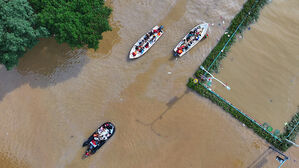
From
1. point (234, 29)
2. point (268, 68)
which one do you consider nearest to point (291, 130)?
point (268, 68)

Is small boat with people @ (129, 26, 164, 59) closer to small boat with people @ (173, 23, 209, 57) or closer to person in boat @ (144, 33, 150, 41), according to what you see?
person in boat @ (144, 33, 150, 41)

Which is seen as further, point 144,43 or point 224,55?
point 224,55

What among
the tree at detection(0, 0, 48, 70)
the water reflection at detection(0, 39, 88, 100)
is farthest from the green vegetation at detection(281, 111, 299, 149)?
the tree at detection(0, 0, 48, 70)

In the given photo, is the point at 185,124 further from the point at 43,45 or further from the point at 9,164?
the point at 9,164

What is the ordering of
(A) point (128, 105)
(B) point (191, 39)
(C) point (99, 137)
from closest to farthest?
1. (C) point (99, 137)
2. (B) point (191, 39)
3. (A) point (128, 105)

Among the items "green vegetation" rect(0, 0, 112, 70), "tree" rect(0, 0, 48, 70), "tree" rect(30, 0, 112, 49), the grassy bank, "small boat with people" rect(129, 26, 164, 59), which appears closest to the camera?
"tree" rect(0, 0, 48, 70)

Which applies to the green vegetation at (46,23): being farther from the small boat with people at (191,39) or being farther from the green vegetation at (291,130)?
the green vegetation at (291,130)

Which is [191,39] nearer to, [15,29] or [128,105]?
[128,105]

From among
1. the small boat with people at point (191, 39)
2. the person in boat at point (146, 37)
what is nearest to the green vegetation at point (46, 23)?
the person in boat at point (146, 37)
